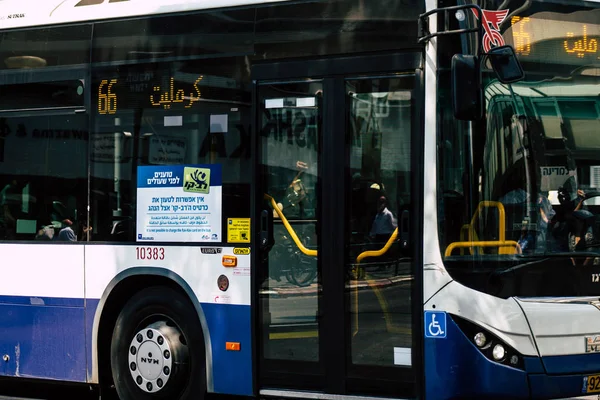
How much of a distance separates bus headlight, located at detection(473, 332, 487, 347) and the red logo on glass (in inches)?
78.5

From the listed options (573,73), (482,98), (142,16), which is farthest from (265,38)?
(573,73)

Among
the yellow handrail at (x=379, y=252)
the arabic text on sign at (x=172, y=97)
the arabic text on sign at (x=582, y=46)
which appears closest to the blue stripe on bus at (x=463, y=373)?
the yellow handrail at (x=379, y=252)

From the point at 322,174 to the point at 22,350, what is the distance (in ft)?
10.9

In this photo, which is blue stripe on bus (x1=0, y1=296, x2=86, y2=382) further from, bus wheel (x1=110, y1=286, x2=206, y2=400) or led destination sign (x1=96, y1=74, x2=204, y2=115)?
led destination sign (x1=96, y1=74, x2=204, y2=115)

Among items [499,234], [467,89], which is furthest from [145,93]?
[499,234]

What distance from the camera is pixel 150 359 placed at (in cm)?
723

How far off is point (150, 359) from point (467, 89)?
3.44m

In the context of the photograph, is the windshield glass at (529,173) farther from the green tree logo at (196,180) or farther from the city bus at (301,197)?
the green tree logo at (196,180)

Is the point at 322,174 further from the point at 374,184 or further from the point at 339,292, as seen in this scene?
the point at 339,292

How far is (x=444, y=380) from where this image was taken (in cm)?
614

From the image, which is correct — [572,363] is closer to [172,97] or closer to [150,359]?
[150,359]

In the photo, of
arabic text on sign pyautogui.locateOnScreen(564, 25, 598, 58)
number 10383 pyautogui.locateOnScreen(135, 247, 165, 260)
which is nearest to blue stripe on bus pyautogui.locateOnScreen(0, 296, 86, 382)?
number 10383 pyautogui.locateOnScreen(135, 247, 165, 260)

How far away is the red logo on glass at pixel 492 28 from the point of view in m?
6.11

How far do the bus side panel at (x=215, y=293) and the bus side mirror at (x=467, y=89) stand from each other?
2092 millimetres
